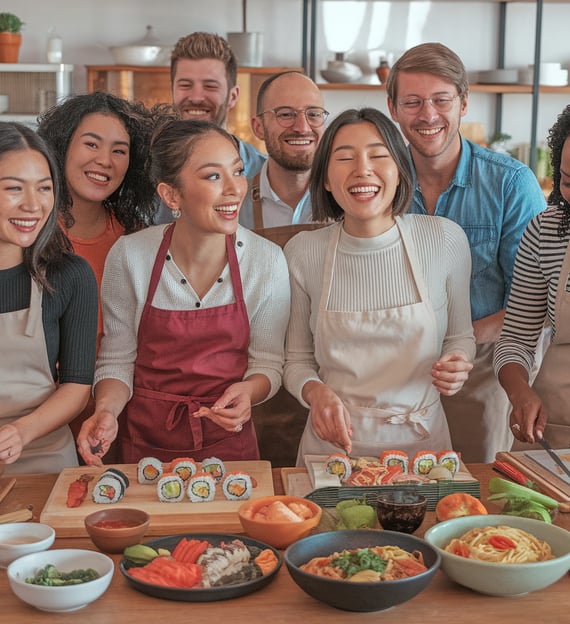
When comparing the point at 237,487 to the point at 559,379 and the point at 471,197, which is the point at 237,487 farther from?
the point at 471,197

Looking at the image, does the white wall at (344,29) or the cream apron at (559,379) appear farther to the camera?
the white wall at (344,29)

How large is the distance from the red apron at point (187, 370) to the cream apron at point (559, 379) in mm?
753

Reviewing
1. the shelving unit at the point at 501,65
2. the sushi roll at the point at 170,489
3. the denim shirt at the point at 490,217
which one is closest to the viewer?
the sushi roll at the point at 170,489

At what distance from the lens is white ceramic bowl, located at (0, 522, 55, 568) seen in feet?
4.97

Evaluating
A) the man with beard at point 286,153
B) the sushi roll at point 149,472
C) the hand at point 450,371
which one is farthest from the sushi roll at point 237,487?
the man with beard at point 286,153

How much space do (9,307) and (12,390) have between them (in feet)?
0.63

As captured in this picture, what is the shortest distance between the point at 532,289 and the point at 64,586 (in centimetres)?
142

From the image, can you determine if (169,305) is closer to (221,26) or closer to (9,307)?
(9,307)

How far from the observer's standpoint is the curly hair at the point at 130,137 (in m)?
2.59

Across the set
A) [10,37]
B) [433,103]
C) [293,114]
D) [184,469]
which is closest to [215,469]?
[184,469]

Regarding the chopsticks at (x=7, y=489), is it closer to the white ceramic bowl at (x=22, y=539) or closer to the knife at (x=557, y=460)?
the white ceramic bowl at (x=22, y=539)

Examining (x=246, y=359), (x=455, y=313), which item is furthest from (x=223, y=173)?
(x=455, y=313)

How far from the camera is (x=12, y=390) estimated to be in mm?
2082

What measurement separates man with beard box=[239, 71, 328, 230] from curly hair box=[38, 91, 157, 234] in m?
0.42
